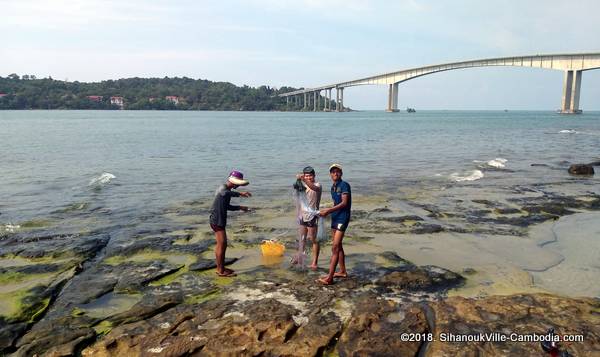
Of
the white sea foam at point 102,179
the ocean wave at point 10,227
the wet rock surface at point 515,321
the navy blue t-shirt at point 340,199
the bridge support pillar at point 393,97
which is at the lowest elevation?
the white sea foam at point 102,179

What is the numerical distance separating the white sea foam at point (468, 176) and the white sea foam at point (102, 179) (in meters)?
14.4

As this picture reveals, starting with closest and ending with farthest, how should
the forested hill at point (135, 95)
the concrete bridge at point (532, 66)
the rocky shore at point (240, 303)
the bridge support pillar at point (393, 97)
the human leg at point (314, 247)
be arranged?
the rocky shore at point (240, 303)
the human leg at point (314, 247)
the concrete bridge at point (532, 66)
the bridge support pillar at point (393, 97)
the forested hill at point (135, 95)

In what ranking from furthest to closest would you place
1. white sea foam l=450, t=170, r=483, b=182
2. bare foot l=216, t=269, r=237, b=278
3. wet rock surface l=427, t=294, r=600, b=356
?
white sea foam l=450, t=170, r=483, b=182, bare foot l=216, t=269, r=237, b=278, wet rock surface l=427, t=294, r=600, b=356

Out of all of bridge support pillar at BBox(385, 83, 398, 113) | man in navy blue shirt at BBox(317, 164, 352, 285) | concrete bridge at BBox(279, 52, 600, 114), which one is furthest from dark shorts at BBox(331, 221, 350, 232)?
bridge support pillar at BBox(385, 83, 398, 113)

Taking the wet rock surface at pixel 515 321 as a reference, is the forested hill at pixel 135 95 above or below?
above

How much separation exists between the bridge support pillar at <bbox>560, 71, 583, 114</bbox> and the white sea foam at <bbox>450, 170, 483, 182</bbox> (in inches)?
3302

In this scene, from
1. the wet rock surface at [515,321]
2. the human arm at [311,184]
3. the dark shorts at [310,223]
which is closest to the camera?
the wet rock surface at [515,321]

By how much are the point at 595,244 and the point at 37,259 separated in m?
11.0

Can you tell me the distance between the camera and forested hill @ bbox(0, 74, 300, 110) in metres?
142

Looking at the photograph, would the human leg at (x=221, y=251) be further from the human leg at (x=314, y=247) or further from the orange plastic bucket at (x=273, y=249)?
the human leg at (x=314, y=247)

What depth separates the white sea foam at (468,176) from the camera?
61.3 ft

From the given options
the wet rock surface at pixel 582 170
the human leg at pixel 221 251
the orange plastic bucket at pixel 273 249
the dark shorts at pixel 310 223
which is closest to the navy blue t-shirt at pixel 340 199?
the dark shorts at pixel 310 223

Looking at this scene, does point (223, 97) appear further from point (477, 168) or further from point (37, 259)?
point (37, 259)

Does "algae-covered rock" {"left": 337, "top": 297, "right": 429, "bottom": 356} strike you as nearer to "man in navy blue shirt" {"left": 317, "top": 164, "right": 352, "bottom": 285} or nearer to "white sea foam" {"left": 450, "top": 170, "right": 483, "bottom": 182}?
"man in navy blue shirt" {"left": 317, "top": 164, "right": 352, "bottom": 285}
